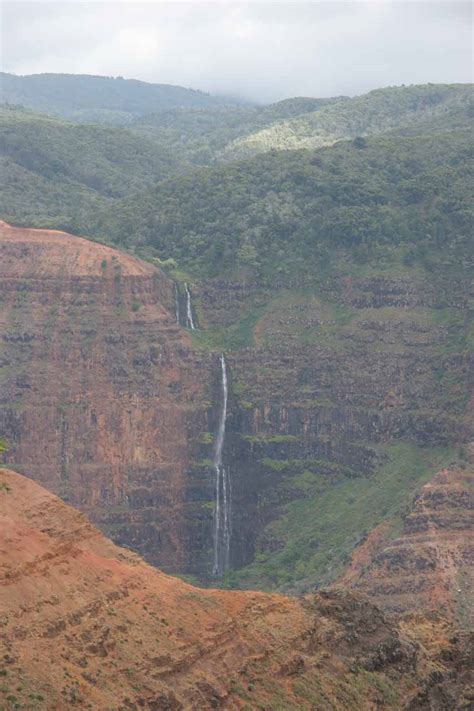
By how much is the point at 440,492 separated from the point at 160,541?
1674cm

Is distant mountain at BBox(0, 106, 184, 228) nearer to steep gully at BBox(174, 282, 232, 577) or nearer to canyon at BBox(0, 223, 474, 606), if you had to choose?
canyon at BBox(0, 223, 474, 606)

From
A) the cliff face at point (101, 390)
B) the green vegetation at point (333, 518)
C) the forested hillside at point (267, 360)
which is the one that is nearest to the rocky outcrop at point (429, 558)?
the forested hillside at point (267, 360)

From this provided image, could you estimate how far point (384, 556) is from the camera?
83688 millimetres

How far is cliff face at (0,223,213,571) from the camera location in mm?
98000

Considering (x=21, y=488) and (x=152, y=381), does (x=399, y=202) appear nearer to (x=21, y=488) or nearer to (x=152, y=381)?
(x=152, y=381)

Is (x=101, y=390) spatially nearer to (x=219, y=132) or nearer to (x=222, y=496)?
(x=222, y=496)

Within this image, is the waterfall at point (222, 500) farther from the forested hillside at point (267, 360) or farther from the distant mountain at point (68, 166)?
the distant mountain at point (68, 166)

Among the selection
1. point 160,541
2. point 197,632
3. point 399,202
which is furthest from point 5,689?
point 399,202

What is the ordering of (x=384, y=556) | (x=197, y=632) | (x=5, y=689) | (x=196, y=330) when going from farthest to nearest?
(x=196, y=330), (x=384, y=556), (x=197, y=632), (x=5, y=689)

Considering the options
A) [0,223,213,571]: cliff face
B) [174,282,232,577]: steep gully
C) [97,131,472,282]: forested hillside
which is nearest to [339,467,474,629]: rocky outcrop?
[174,282,232,577]: steep gully

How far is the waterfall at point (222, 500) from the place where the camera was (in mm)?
99750

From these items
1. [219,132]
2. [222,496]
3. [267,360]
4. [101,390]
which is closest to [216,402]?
[267,360]

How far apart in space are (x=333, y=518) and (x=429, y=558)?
1273cm

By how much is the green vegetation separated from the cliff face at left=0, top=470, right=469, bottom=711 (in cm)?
2798
